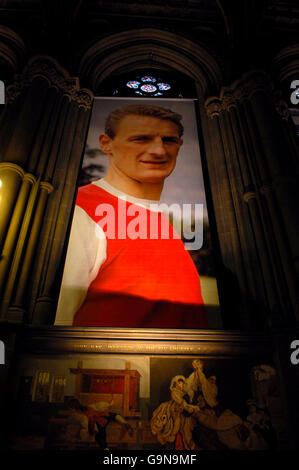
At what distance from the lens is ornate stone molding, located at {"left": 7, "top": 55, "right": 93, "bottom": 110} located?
855 centimetres

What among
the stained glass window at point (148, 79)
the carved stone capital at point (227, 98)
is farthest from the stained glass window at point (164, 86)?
the carved stone capital at point (227, 98)

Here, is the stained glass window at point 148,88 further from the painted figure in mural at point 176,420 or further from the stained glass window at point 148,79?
the painted figure in mural at point 176,420

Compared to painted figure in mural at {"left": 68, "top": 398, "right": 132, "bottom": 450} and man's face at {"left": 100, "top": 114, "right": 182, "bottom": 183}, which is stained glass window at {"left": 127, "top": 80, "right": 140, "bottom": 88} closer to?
man's face at {"left": 100, "top": 114, "right": 182, "bottom": 183}

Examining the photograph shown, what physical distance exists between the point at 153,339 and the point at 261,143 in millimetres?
4486

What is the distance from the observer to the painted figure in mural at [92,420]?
14.2 feet

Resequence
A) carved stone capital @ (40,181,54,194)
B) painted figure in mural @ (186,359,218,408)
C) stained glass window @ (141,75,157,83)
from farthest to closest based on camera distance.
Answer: stained glass window @ (141,75,157,83) < carved stone capital @ (40,181,54,194) < painted figure in mural @ (186,359,218,408)

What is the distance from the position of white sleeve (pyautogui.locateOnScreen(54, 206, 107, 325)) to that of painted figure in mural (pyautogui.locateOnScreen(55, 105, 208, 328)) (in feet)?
0.05

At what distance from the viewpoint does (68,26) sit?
9695mm

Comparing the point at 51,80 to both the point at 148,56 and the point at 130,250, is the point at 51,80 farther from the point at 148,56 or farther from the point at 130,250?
the point at 130,250

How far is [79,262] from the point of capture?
6.21 metres

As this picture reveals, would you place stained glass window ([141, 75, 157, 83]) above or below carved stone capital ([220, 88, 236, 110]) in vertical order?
above

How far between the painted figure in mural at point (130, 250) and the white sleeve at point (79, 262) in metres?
0.01

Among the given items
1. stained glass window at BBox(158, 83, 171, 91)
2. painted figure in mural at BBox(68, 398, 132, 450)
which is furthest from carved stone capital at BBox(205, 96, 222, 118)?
painted figure in mural at BBox(68, 398, 132, 450)
